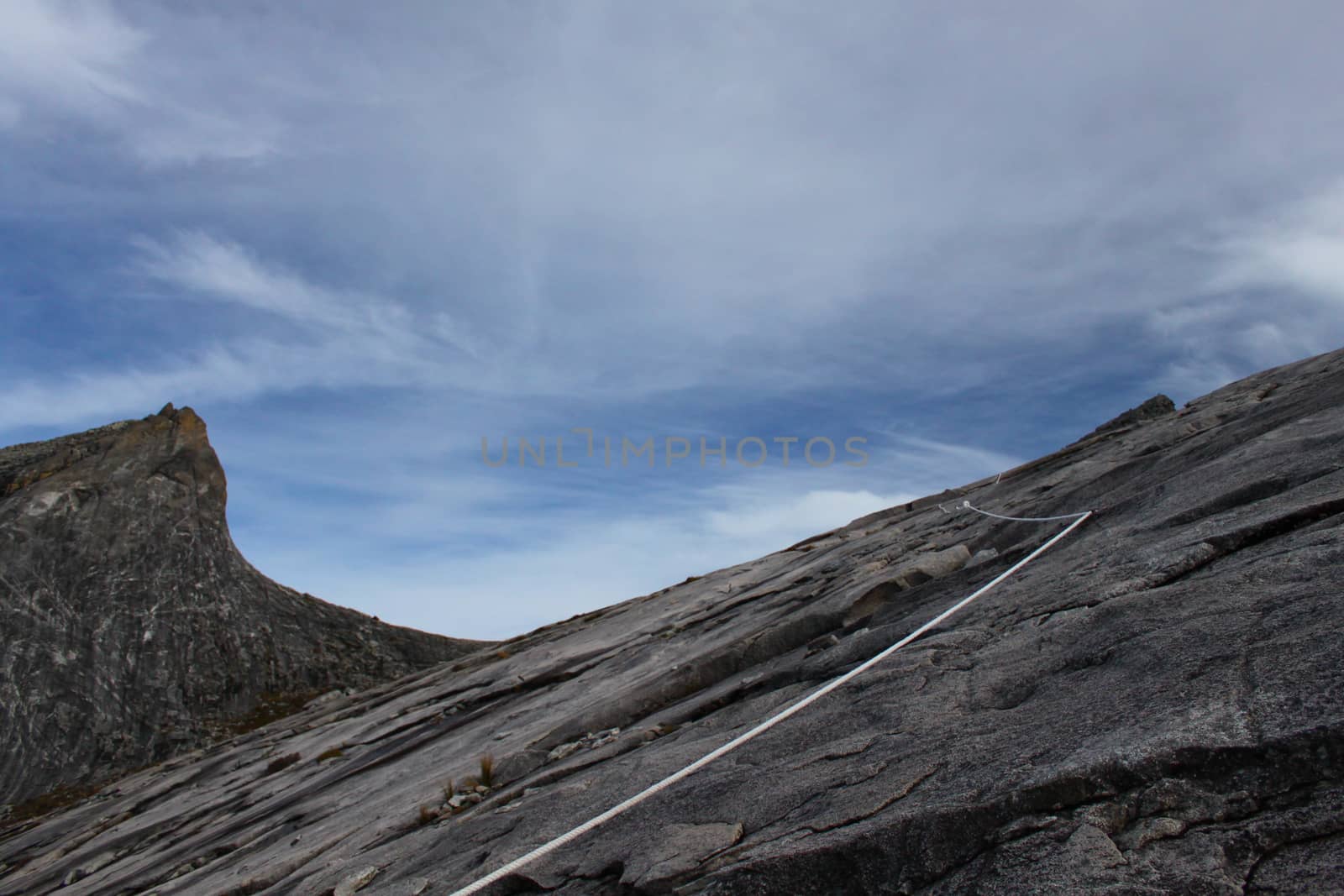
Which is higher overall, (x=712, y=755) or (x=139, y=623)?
(x=139, y=623)

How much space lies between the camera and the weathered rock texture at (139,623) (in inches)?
1237

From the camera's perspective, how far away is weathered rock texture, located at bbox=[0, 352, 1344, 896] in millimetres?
4012

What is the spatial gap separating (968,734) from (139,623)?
124ft

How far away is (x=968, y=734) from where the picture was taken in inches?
217

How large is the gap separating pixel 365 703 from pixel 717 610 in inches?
518

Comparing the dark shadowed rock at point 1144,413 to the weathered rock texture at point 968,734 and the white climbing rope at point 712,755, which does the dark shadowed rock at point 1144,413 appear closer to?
the weathered rock texture at point 968,734

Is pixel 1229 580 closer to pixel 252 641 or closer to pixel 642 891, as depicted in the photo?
pixel 642 891

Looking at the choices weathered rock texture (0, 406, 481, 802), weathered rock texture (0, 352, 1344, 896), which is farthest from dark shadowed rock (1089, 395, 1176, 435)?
weathered rock texture (0, 406, 481, 802)

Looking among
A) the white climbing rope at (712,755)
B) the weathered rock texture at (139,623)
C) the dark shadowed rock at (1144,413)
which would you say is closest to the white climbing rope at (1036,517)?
the white climbing rope at (712,755)

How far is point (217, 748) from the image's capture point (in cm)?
2673

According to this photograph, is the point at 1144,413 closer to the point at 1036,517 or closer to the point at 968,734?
the point at 1036,517

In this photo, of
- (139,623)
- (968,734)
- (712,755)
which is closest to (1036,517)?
(712,755)

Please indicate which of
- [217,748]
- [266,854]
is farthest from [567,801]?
[217,748]

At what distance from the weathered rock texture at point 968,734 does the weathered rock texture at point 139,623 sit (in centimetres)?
1771
